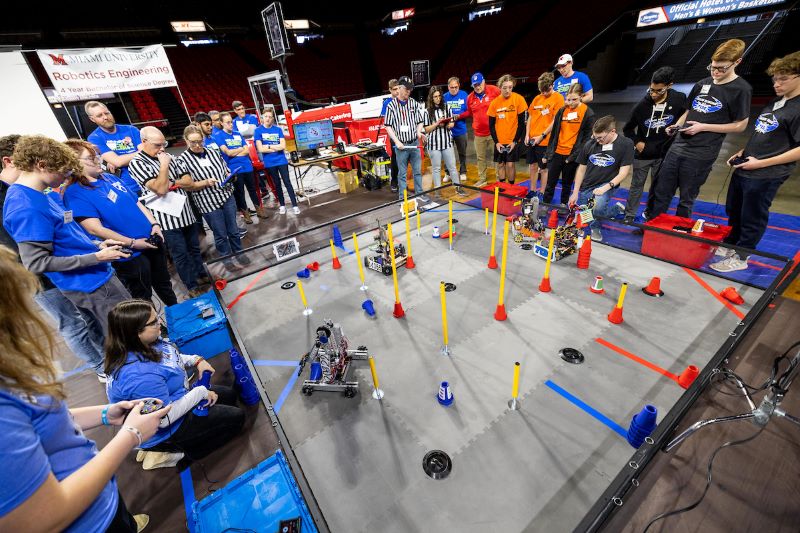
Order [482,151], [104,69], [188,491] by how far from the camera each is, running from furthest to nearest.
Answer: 1. [482,151]
2. [104,69]
3. [188,491]

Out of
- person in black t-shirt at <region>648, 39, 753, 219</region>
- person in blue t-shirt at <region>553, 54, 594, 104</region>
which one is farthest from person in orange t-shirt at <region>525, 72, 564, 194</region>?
person in black t-shirt at <region>648, 39, 753, 219</region>

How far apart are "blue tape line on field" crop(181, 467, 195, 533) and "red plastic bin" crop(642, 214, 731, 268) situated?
187 inches

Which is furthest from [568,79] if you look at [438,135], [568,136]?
[438,135]

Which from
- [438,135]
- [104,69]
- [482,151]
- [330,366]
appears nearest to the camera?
[330,366]

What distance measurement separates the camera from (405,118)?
5688mm

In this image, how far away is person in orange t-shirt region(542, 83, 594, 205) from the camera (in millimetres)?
4797

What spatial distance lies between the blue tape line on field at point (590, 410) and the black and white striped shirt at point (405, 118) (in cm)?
448

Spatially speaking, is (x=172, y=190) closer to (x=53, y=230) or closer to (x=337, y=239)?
(x=53, y=230)

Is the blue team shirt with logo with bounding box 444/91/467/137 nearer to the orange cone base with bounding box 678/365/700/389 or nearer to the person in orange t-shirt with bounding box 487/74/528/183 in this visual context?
the person in orange t-shirt with bounding box 487/74/528/183

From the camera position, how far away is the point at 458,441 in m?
2.30

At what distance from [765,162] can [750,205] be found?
49 cm

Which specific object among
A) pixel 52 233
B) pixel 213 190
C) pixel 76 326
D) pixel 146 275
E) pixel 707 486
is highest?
pixel 52 233

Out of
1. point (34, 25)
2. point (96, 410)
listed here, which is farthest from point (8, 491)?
point (34, 25)

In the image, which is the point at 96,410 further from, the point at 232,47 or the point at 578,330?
the point at 232,47
